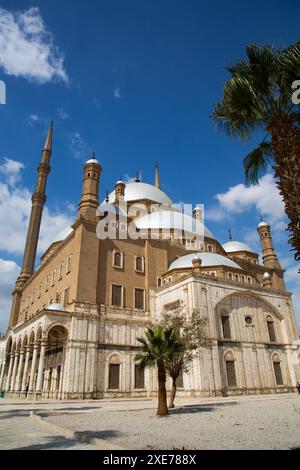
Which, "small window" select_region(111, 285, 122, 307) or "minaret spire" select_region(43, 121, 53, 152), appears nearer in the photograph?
"small window" select_region(111, 285, 122, 307)

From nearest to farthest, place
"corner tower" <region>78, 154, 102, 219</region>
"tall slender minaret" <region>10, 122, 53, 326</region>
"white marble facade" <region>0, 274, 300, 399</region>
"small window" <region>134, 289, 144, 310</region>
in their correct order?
"white marble facade" <region>0, 274, 300, 399</region> < "small window" <region>134, 289, 144, 310</region> < "corner tower" <region>78, 154, 102, 219</region> < "tall slender minaret" <region>10, 122, 53, 326</region>

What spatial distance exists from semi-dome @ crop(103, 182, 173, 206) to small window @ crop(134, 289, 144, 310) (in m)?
15.4

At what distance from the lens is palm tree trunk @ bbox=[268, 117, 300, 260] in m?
8.02

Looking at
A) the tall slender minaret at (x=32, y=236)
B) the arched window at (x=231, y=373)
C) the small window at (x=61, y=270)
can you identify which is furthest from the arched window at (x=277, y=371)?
the tall slender minaret at (x=32, y=236)

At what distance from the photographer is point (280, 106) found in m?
9.23

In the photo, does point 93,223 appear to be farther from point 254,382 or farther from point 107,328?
point 254,382

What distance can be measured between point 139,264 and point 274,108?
2184 centimetres

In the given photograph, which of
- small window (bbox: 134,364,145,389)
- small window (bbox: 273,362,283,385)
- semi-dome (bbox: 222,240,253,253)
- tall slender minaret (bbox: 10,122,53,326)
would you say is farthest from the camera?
semi-dome (bbox: 222,240,253,253)

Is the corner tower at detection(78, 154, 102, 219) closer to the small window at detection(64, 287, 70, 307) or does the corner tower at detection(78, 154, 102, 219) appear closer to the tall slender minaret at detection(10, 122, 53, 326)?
the small window at detection(64, 287, 70, 307)

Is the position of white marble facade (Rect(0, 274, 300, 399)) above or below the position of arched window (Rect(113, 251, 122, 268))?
below

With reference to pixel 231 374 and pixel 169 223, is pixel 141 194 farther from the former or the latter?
pixel 231 374

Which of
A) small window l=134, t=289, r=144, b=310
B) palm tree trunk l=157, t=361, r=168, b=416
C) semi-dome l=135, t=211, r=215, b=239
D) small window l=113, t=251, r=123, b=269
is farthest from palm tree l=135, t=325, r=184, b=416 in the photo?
semi-dome l=135, t=211, r=215, b=239

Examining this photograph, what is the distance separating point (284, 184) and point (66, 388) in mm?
19744
